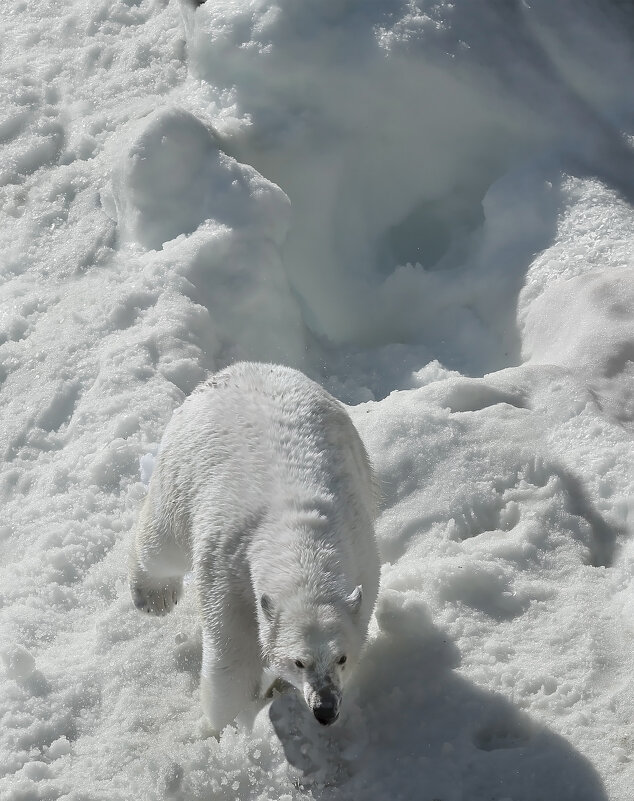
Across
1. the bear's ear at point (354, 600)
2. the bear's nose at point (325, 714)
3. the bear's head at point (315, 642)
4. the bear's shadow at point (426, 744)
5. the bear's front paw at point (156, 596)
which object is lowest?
the bear's front paw at point (156, 596)

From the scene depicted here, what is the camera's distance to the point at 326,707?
347 cm

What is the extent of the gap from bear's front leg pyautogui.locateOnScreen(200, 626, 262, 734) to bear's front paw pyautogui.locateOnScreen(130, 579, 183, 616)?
2.62ft

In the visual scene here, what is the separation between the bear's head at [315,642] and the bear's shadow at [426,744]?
0.59 m

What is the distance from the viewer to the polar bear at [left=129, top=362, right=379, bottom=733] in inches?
141

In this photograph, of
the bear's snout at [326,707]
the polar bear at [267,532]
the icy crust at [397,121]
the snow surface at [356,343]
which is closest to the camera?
the bear's snout at [326,707]

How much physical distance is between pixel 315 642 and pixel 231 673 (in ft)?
2.15

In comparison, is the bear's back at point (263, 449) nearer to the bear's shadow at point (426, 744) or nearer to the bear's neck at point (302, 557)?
the bear's neck at point (302, 557)

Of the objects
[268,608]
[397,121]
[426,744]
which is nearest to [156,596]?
[268,608]

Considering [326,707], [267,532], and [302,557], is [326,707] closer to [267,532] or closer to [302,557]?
[302,557]

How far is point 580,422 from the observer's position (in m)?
5.61

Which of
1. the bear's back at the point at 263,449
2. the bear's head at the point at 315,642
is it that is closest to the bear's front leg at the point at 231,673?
the bear's head at the point at 315,642

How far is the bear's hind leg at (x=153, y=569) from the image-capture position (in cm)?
453

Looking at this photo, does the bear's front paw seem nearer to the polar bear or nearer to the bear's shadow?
the polar bear

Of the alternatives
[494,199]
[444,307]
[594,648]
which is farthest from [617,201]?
[594,648]
